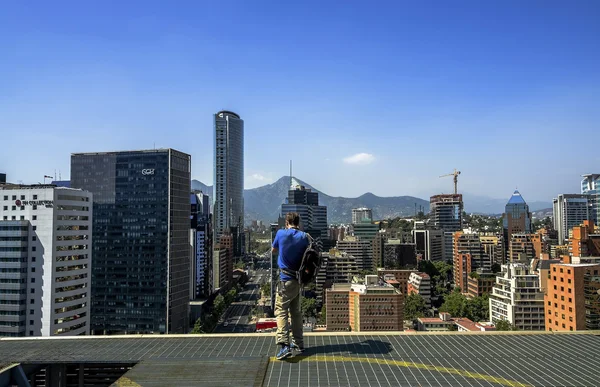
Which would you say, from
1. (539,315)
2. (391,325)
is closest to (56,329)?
(391,325)

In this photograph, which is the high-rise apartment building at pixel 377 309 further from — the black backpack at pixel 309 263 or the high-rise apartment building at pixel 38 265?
the black backpack at pixel 309 263

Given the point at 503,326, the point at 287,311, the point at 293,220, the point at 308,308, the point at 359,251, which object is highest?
the point at 293,220

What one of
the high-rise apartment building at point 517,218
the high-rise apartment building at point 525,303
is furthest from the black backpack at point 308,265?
the high-rise apartment building at point 517,218

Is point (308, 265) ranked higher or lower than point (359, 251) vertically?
higher

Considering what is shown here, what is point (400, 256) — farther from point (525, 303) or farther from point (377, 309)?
point (525, 303)

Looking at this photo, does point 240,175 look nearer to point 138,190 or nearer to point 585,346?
point 138,190

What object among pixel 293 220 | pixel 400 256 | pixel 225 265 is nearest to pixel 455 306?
pixel 400 256

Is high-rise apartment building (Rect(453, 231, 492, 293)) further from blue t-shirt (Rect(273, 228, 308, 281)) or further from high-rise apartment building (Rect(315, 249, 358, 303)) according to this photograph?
blue t-shirt (Rect(273, 228, 308, 281))
